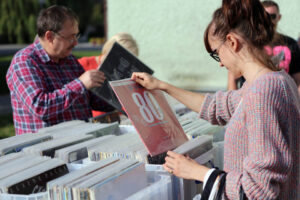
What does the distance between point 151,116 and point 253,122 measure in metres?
0.60

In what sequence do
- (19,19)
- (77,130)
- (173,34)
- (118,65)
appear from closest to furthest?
(77,130) → (118,65) → (173,34) → (19,19)

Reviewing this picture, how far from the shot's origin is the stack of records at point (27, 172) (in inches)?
51.1

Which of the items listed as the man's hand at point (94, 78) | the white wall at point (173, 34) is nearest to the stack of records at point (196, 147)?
the man's hand at point (94, 78)

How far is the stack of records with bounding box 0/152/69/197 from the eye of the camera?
4.26 ft

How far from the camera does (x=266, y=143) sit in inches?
45.6

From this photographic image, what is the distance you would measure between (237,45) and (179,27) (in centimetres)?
443

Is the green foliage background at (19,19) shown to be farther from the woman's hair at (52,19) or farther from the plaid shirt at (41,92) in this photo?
the plaid shirt at (41,92)

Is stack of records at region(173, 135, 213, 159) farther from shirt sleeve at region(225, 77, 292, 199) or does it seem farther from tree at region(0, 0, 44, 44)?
tree at region(0, 0, 44, 44)

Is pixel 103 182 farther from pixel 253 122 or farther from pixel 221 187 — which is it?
pixel 253 122

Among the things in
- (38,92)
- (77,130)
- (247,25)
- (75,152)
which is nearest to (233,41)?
(247,25)

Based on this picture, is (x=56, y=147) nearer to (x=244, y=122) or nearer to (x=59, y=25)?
(x=244, y=122)

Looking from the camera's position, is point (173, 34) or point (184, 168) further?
point (173, 34)

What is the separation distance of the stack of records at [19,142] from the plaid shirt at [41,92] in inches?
19.8

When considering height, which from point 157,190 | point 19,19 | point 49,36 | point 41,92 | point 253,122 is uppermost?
point 19,19
